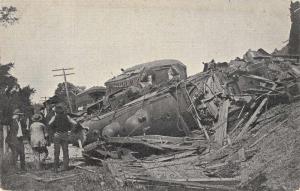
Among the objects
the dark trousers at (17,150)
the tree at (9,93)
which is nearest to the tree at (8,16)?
the tree at (9,93)

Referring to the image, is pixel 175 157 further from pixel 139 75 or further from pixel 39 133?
pixel 139 75

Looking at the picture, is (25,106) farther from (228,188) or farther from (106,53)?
(228,188)

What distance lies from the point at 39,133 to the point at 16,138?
1.04 feet

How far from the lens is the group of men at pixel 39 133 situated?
5863 mm

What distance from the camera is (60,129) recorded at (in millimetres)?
6086

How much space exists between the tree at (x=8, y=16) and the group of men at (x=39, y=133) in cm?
117

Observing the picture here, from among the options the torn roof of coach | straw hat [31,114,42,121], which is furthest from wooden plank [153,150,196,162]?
straw hat [31,114,42,121]

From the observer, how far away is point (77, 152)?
7328 millimetres

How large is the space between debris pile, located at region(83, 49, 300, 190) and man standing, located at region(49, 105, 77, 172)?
15.9 inches

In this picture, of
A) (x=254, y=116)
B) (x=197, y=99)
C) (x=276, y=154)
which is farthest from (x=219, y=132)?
(x=276, y=154)

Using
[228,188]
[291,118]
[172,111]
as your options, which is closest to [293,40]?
[291,118]

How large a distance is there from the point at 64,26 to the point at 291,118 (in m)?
3.18

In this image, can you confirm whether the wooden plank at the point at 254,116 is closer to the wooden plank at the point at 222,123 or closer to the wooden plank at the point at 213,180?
the wooden plank at the point at 222,123

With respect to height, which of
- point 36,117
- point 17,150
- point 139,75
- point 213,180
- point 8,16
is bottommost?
point 213,180
